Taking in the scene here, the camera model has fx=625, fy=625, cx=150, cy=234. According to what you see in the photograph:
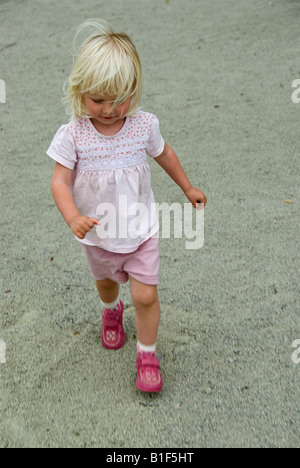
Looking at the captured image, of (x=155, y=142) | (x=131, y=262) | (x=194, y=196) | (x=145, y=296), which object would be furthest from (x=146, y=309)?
(x=155, y=142)

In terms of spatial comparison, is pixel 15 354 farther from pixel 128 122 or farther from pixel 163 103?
pixel 163 103

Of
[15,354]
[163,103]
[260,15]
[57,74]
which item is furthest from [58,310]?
[260,15]

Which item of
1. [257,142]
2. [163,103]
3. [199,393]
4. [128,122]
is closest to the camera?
[128,122]

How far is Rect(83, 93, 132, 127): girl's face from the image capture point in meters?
2.10

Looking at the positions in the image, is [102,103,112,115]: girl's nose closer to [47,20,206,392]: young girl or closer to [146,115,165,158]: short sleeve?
[47,20,206,392]: young girl

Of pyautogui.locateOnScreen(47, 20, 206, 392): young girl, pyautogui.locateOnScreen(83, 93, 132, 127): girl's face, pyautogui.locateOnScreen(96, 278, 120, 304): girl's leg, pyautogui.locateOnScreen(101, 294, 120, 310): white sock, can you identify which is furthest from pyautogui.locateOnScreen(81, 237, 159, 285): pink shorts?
pyautogui.locateOnScreen(83, 93, 132, 127): girl's face

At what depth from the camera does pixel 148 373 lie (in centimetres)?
237

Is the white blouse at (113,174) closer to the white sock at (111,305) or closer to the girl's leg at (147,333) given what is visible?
the girl's leg at (147,333)

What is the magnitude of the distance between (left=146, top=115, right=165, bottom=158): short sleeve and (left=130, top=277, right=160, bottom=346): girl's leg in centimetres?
48

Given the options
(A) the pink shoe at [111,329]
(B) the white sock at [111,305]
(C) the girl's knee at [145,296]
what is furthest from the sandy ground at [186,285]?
(C) the girl's knee at [145,296]

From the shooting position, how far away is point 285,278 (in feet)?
10.1

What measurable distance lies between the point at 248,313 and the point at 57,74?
4189mm

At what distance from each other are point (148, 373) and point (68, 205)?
723 millimetres

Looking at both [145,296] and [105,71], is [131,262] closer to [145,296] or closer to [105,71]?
[145,296]
